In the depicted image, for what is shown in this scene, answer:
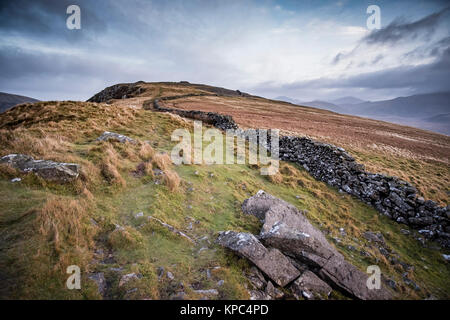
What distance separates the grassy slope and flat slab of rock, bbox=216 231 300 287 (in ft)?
0.87

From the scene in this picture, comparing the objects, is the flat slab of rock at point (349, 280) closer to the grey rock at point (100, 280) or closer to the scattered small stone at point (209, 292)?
the scattered small stone at point (209, 292)

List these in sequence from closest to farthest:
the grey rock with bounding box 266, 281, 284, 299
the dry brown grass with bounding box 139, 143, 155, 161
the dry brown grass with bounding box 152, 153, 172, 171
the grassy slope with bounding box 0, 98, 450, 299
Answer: the grassy slope with bounding box 0, 98, 450, 299, the grey rock with bounding box 266, 281, 284, 299, the dry brown grass with bounding box 152, 153, 172, 171, the dry brown grass with bounding box 139, 143, 155, 161

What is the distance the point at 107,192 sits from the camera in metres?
7.04

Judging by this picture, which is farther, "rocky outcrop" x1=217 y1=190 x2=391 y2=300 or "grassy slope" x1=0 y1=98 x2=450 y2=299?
"rocky outcrop" x1=217 y1=190 x2=391 y2=300

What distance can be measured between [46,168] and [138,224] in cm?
378

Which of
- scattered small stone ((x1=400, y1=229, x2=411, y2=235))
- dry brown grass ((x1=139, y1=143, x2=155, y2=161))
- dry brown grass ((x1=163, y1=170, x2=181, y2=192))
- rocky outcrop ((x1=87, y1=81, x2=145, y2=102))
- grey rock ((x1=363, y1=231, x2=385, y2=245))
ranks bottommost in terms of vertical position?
scattered small stone ((x1=400, y1=229, x2=411, y2=235))

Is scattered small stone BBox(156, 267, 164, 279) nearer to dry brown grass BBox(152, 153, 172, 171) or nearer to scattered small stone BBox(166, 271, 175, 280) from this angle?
scattered small stone BBox(166, 271, 175, 280)

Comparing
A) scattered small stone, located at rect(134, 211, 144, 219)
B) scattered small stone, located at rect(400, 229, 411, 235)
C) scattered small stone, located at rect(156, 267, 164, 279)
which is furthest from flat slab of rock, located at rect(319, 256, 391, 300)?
scattered small stone, located at rect(400, 229, 411, 235)

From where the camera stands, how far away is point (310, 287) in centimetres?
475

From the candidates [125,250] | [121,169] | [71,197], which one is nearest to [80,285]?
[125,250]

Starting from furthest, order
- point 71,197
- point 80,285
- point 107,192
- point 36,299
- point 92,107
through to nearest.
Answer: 1. point 92,107
2. point 107,192
3. point 71,197
4. point 80,285
5. point 36,299

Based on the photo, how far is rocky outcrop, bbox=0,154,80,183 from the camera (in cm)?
664

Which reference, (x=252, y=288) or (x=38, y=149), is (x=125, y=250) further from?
(x=38, y=149)
